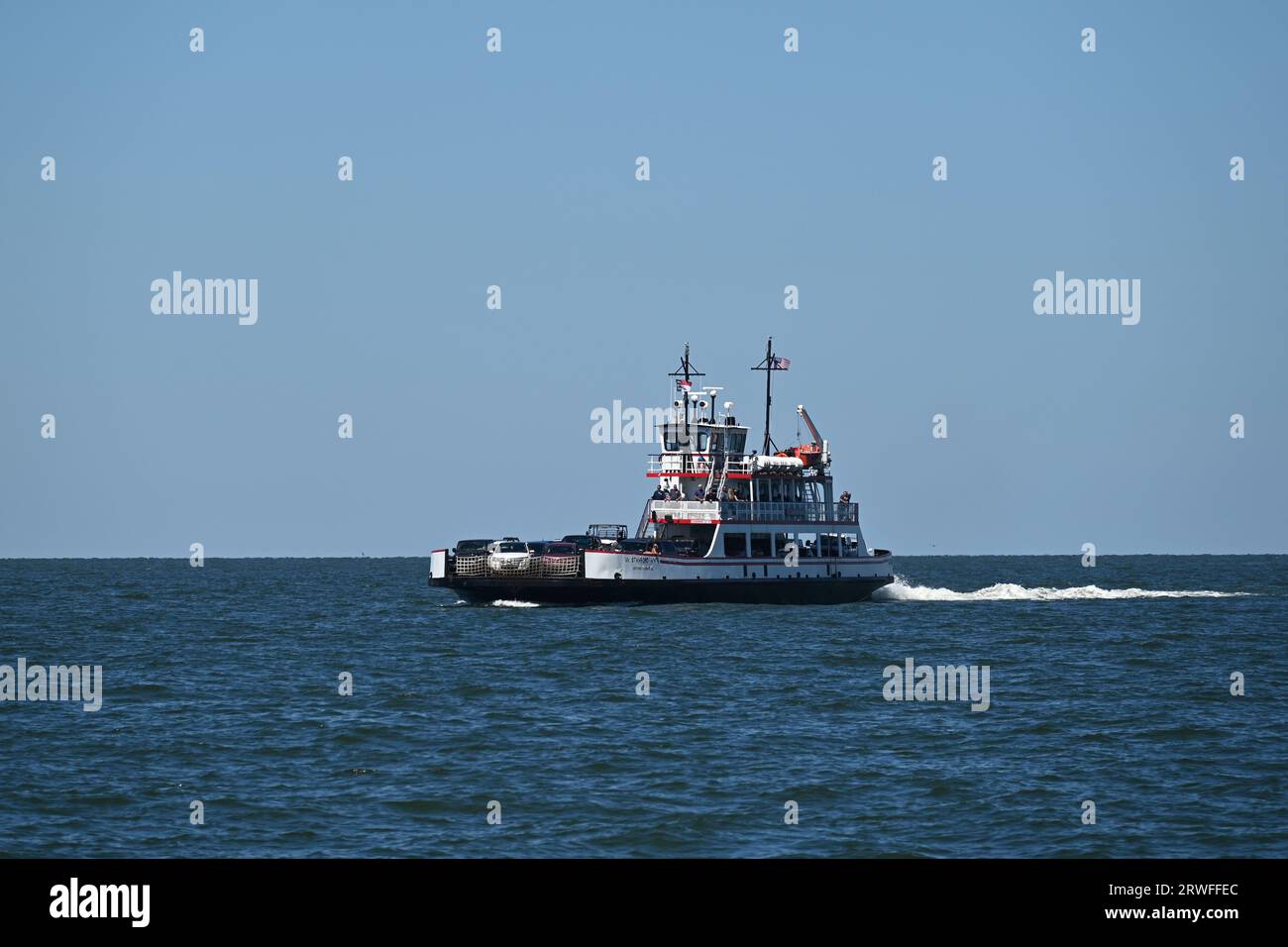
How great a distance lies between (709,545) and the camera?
79.7 m

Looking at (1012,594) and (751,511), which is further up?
(751,511)

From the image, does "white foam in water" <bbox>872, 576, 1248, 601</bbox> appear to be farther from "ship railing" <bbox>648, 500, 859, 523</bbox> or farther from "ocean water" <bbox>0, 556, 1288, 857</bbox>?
"ocean water" <bbox>0, 556, 1288, 857</bbox>

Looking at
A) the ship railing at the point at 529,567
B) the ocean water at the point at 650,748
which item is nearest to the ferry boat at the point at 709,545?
the ship railing at the point at 529,567

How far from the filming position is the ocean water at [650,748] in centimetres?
2348

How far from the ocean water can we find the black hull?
39.4ft

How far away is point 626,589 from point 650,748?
43497 mm

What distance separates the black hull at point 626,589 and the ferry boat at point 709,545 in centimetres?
5

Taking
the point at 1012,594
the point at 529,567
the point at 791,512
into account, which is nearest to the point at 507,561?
the point at 529,567

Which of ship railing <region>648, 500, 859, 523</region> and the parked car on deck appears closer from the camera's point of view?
the parked car on deck

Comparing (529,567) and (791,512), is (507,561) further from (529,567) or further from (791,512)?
(791,512)

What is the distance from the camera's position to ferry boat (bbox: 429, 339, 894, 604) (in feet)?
247

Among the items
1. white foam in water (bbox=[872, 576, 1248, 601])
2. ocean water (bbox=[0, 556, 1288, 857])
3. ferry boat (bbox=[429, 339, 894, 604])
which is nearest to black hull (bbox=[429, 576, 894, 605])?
ferry boat (bbox=[429, 339, 894, 604])
